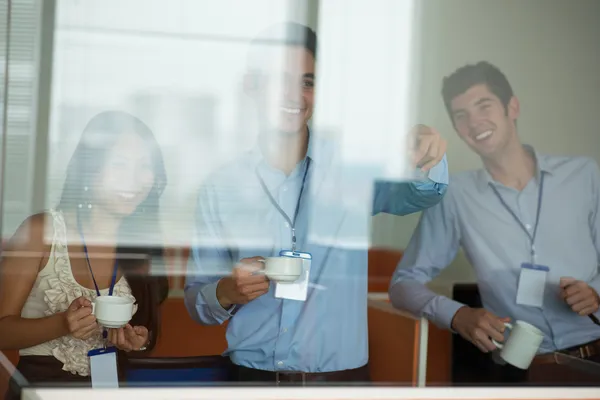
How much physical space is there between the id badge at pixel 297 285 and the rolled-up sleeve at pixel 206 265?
161 millimetres

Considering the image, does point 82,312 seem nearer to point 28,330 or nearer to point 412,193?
point 28,330

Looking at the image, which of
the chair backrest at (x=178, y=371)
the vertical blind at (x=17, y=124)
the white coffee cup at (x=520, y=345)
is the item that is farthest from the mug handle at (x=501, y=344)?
the vertical blind at (x=17, y=124)

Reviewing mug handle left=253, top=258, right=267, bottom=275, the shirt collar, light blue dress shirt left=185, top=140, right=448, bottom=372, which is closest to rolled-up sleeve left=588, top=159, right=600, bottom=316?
the shirt collar

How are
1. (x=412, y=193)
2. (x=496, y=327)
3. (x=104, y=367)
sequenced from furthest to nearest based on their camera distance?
(x=496, y=327) < (x=412, y=193) < (x=104, y=367)

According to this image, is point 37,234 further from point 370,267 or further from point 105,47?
point 370,267

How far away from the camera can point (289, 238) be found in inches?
89.3

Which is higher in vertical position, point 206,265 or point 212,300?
point 206,265

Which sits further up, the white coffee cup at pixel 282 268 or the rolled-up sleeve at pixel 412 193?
the rolled-up sleeve at pixel 412 193

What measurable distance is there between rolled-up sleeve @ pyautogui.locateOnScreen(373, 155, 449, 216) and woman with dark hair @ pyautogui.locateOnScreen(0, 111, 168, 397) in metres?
0.67

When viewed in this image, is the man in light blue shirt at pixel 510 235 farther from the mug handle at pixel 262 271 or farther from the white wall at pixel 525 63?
the mug handle at pixel 262 271

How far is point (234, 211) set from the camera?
7.31 feet

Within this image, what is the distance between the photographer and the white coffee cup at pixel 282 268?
2.21 metres

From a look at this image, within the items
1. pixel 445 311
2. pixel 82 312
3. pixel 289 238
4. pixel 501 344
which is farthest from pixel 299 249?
pixel 501 344

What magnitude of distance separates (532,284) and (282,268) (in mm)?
883
